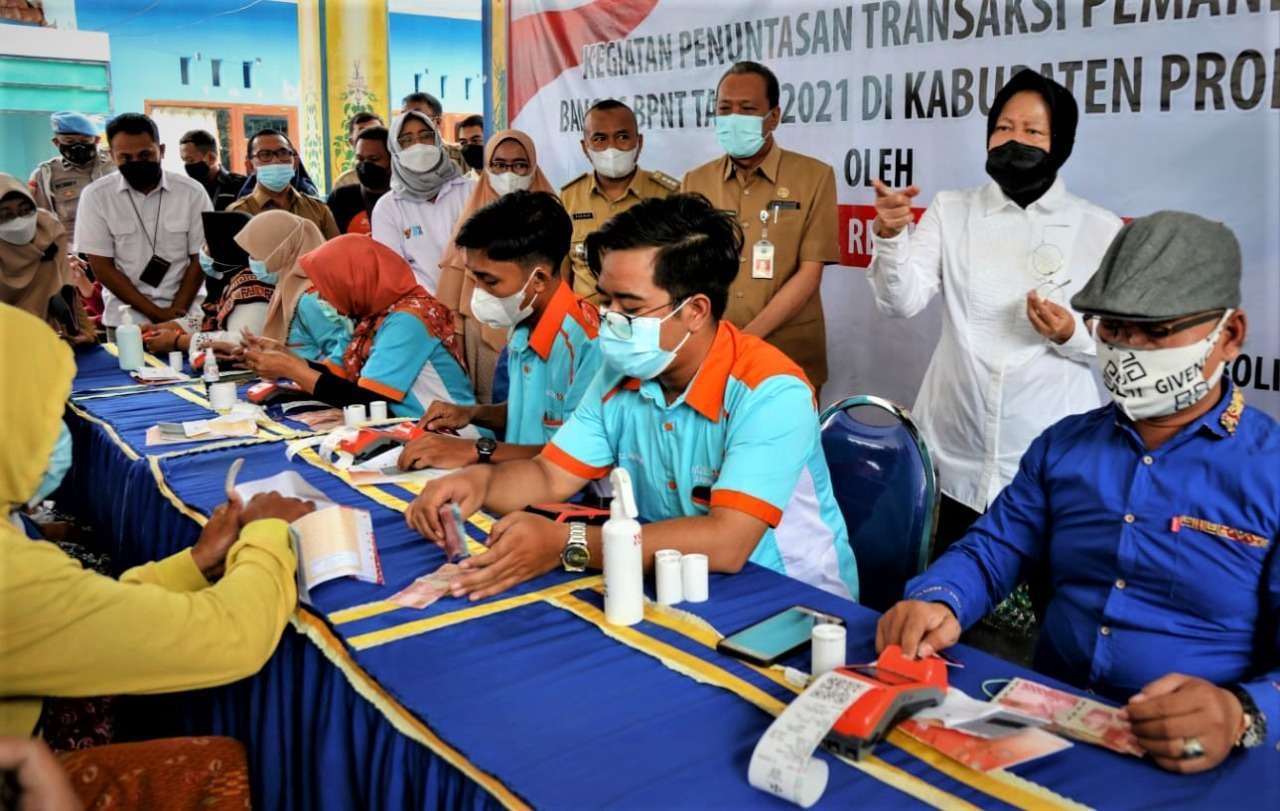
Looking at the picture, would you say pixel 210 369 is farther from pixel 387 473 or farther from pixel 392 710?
pixel 392 710

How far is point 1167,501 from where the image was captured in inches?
58.6

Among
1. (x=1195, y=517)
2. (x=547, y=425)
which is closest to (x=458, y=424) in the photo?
(x=547, y=425)

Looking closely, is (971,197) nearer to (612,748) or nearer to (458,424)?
(458,424)

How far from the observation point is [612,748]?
117cm

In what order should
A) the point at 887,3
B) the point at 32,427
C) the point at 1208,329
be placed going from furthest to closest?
1. the point at 887,3
2. the point at 1208,329
3. the point at 32,427

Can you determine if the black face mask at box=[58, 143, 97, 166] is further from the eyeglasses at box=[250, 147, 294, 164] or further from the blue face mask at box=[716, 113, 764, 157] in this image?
the blue face mask at box=[716, 113, 764, 157]

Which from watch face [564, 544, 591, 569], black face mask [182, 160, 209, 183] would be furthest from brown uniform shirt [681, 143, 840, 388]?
black face mask [182, 160, 209, 183]

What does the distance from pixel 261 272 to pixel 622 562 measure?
3.03m

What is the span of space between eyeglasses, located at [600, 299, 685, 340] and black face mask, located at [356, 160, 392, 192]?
3843 millimetres

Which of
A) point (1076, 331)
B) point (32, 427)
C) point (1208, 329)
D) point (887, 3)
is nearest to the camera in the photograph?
point (32, 427)

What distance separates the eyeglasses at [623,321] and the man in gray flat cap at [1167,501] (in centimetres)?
69

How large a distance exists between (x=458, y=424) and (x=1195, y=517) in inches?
73.7

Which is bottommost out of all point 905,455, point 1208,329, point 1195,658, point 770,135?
point 1195,658

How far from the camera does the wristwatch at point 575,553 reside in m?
1.73
